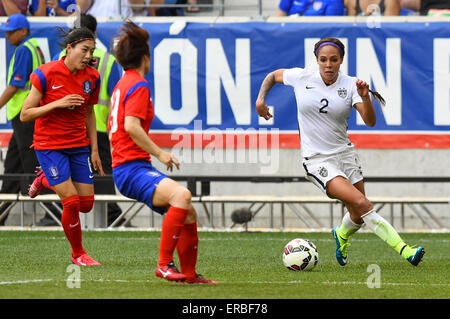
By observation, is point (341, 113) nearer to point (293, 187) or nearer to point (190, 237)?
point (190, 237)

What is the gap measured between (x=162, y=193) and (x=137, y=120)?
1.80 feet

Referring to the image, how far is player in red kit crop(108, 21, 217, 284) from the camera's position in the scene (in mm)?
7492

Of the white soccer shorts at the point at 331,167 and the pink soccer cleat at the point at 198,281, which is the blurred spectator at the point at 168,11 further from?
the pink soccer cleat at the point at 198,281

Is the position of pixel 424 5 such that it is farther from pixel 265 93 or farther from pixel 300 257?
pixel 300 257

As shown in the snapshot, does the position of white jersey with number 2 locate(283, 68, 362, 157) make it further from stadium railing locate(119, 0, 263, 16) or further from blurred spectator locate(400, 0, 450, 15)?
blurred spectator locate(400, 0, 450, 15)

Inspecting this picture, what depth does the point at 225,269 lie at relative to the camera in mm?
9484

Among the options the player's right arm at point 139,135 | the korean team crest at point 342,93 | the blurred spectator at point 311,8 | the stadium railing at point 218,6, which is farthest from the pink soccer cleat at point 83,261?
the blurred spectator at point 311,8

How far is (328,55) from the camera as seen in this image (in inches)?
382

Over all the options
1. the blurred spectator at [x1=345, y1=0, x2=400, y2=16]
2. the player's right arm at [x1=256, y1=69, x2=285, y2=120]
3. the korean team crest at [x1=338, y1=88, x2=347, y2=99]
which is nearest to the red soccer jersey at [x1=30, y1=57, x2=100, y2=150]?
the player's right arm at [x1=256, y1=69, x2=285, y2=120]

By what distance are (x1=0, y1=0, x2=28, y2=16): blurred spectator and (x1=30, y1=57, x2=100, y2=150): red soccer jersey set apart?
20.8 ft

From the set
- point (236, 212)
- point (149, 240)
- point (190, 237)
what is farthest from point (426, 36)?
point (190, 237)

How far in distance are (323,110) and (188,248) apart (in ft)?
8.94

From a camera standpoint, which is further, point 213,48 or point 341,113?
point 213,48

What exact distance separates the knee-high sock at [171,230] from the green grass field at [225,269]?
227 millimetres
